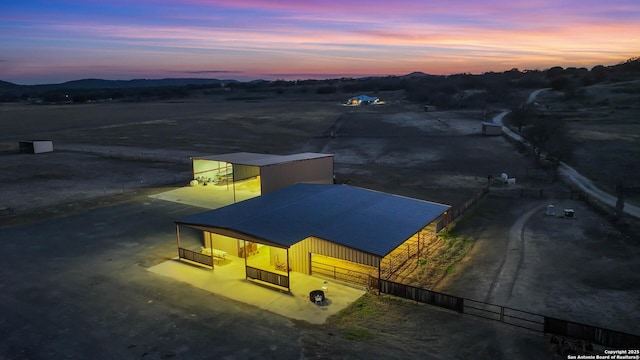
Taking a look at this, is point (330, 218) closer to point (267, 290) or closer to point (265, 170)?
point (267, 290)

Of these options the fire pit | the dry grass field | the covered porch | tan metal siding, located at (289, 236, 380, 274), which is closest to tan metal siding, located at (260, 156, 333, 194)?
the dry grass field

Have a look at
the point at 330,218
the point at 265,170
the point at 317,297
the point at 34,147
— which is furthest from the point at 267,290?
the point at 34,147

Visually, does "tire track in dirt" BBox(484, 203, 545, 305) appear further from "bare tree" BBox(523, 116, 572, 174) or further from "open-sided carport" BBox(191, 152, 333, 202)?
"bare tree" BBox(523, 116, 572, 174)

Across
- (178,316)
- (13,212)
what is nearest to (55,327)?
(178,316)

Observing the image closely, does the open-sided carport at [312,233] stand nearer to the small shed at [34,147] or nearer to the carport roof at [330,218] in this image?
the carport roof at [330,218]

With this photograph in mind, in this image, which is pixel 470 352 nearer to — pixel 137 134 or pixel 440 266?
pixel 440 266
